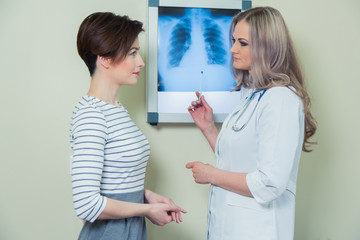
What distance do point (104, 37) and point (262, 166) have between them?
0.60m

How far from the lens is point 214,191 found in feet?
3.96

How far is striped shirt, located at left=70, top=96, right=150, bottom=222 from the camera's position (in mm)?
974

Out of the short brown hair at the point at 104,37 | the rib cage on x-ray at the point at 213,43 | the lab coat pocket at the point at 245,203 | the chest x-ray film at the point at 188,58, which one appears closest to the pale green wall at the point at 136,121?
the chest x-ray film at the point at 188,58

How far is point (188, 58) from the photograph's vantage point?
152 cm

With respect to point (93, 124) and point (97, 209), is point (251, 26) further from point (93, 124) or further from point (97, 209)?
point (97, 209)

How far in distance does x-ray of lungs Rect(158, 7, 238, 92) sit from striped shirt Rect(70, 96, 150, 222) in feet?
1.39

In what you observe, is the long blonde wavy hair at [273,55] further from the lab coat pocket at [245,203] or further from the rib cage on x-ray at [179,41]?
the rib cage on x-ray at [179,41]

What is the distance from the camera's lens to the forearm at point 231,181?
106 centimetres

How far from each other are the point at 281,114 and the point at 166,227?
84 centimetres

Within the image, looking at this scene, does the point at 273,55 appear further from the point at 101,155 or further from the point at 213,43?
the point at 101,155

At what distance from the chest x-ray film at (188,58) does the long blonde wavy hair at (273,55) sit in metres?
0.37

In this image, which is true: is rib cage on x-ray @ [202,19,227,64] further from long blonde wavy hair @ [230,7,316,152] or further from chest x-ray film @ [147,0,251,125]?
long blonde wavy hair @ [230,7,316,152]

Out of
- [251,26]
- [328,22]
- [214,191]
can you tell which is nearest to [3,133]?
[214,191]

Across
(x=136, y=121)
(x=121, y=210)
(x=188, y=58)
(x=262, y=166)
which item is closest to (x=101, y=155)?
(x=121, y=210)
